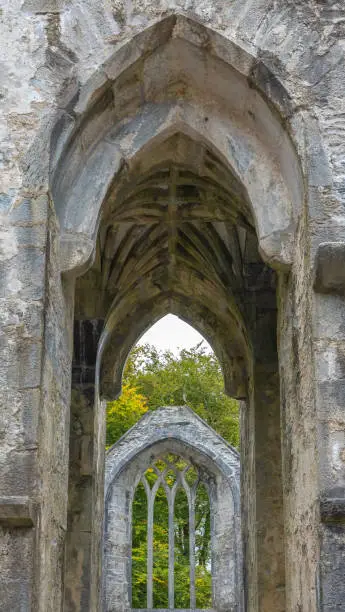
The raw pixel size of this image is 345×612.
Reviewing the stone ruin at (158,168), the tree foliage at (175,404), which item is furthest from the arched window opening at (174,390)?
the stone ruin at (158,168)

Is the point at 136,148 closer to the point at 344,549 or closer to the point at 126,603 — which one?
the point at 344,549

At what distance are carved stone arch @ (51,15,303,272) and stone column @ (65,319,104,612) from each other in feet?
13.6

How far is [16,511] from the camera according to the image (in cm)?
470

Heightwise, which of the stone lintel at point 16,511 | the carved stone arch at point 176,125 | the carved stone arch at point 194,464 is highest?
the carved stone arch at point 176,125

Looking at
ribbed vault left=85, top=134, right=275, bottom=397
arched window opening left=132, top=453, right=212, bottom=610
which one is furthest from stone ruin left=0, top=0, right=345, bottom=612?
arched window opening left=132, top=453, right=212, bottom=610

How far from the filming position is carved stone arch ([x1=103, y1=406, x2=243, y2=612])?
47.6 ft

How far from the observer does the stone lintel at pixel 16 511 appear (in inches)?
185

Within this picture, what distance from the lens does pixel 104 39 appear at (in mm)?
5738

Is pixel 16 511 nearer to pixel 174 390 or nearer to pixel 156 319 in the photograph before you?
pixel 156 319

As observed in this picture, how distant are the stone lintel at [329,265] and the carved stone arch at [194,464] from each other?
32.4 feet

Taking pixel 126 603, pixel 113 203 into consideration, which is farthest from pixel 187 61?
pixel 126 603

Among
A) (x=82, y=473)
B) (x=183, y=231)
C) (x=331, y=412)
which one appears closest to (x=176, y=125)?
(x=331, y=412)

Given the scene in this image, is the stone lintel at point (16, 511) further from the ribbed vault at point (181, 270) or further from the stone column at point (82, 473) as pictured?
the stone column at point (82, 473)

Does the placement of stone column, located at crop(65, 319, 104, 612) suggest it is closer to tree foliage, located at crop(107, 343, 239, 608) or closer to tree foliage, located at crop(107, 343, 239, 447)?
tree foliage, located at crop(107, 343, 239, 608)
